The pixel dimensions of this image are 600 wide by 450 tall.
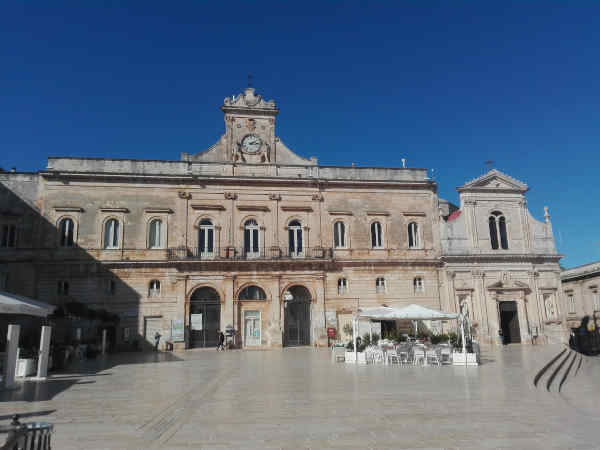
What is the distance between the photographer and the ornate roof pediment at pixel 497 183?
3050 cm

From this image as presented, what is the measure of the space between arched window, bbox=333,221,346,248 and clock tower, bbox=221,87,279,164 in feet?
19.4

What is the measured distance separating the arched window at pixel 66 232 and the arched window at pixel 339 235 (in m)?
15.6

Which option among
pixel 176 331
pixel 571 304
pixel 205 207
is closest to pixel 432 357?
pixel 176 331

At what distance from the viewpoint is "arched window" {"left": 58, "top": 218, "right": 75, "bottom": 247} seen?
2627 centimetres

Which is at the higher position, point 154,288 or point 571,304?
point 154,288

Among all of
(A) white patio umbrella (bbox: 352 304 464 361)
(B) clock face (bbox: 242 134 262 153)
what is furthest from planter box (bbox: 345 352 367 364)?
(B) clock face (bbox: 242 134 262 153)

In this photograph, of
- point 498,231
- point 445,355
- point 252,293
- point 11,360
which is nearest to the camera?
point 11,360

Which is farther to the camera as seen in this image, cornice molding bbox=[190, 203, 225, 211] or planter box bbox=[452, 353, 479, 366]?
cornice molding bbox=[190, 203, 225, 211]

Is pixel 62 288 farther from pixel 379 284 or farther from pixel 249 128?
pixel 379 284

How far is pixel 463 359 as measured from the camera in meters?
16.3

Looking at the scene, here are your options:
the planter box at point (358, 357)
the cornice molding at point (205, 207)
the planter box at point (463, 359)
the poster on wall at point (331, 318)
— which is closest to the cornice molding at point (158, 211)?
the cornice molding at point (205, 207)

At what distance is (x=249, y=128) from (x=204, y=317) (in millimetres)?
12151

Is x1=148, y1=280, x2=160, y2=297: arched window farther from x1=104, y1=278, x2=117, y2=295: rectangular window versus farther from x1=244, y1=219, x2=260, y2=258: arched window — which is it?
x1=244, y1=219, x2=260, y2=258: arched window

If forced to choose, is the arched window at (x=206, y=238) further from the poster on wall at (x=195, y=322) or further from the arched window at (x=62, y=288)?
the arched window at (x=62, y=288)
